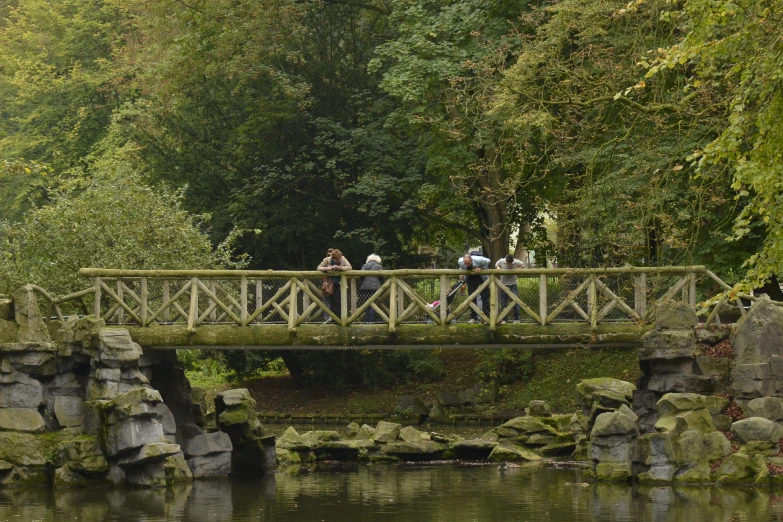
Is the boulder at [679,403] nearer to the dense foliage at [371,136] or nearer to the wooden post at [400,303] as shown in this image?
the dense foliage at [371,136]

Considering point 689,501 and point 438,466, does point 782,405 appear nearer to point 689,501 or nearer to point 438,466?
point 689,501

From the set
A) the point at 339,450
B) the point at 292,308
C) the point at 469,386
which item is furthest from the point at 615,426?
the point at 469,386

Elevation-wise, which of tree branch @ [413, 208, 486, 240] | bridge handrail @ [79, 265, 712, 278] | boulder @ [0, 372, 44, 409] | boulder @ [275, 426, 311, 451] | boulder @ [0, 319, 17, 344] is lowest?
boulder @ [275, 426, 311, 451]

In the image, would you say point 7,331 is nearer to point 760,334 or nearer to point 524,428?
point 524,428

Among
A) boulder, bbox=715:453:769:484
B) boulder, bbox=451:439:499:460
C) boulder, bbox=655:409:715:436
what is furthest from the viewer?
boulder, bbox=451:439:499:460

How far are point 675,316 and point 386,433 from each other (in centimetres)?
765

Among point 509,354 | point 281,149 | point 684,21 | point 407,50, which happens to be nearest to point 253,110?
point 281,149

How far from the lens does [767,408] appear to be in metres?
23.0

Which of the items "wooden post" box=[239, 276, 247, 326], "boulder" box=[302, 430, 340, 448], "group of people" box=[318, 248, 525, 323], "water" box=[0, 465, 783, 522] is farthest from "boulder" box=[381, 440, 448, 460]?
"wooden post" box=[239, 276, 247, 326]

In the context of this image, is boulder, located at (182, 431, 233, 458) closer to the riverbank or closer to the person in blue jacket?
the person in blue jacket

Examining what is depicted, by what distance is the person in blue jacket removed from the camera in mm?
24344

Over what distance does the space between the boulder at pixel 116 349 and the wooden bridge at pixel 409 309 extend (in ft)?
2.66

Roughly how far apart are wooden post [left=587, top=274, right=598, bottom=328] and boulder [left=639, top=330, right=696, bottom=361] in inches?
37.0

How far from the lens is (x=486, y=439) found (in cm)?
2925
